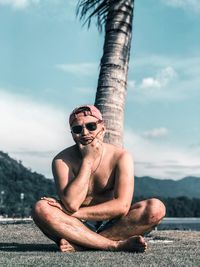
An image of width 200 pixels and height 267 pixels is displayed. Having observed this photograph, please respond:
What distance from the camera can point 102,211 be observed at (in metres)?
5.42

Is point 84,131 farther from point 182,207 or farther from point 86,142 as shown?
point 182,207

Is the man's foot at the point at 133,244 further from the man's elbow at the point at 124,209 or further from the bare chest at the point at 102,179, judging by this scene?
the bare chest at the point at 102,179

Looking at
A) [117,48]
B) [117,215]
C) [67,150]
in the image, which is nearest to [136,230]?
[117,215]

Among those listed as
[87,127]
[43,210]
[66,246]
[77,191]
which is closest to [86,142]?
[87,127]

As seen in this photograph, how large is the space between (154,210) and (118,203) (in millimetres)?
340

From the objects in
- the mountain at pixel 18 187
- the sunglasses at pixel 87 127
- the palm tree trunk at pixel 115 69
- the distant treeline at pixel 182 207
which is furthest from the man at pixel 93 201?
the distant treeline at pixel 182 207

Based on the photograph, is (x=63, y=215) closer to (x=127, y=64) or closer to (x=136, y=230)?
(x=136, y=230)

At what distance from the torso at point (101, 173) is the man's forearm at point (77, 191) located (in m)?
0.17

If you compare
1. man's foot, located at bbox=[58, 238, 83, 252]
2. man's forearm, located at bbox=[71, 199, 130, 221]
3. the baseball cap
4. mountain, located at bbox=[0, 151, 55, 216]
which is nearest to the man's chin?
the baseball cap

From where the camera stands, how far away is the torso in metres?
5.66

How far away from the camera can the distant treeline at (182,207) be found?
3177 inches

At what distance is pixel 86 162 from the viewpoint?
5.58 meters

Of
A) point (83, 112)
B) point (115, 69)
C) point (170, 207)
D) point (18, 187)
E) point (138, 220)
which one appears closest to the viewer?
point (138, 220)

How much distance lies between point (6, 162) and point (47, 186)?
34.0 ft
